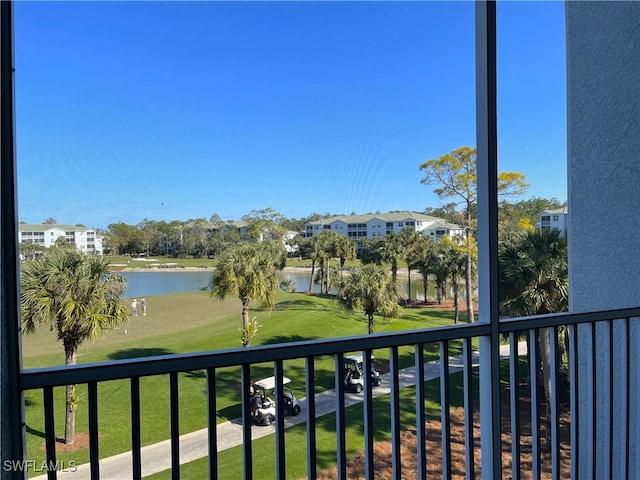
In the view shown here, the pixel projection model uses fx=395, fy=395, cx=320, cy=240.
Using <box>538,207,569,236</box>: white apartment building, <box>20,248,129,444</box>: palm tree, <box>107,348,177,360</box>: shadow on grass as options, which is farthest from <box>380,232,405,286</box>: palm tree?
<box>20,248,129,444</box>: palm tree

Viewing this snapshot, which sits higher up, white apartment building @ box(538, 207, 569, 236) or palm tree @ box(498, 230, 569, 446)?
white apartment building @ box(538, 207, 569, 236)

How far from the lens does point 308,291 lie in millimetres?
2020

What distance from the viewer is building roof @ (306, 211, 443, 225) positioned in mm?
1930

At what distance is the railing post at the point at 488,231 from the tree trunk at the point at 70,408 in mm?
1546

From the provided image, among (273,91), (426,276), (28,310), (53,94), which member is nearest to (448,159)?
(426,276)

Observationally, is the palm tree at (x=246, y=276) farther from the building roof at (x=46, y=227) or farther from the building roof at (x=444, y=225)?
the building roof at (x=444, y=225)

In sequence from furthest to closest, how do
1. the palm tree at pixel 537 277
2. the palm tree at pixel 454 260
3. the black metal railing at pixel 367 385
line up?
the palm tree at pixel 537 277 → the palm tree at pixel 454 260 → the black metal railing at pixel 367 385

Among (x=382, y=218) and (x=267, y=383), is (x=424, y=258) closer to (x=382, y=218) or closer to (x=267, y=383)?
(x=382, y=218)

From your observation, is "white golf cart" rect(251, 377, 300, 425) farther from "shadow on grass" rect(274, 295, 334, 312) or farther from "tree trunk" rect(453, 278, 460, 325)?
"tree trunk" rect(453, 278, 460, 325)

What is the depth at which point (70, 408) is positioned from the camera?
1.49 meters

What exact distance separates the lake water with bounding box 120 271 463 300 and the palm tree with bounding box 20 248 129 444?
0.16 ft

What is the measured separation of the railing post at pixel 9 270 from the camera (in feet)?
3.31

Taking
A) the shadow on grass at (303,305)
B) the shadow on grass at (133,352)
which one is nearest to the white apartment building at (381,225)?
the shadow on grass at (303,305)

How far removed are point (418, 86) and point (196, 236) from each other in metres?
1.46
